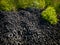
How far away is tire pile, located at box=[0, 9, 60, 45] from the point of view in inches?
204

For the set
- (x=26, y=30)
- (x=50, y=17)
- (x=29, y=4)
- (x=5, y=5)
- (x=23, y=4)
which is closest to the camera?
(x=26, y=30)

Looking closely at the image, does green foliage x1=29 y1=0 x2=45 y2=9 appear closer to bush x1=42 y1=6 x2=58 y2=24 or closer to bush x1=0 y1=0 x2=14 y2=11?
bush x1=42 y1=6 x2=58 y2=24

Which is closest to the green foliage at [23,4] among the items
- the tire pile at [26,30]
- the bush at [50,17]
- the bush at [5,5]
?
the bush at [5,5]

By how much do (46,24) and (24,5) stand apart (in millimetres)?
1697

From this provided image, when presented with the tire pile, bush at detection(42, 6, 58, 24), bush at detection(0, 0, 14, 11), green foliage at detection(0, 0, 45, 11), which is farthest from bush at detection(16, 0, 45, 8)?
bush at detection(42, 6, 58, 24)

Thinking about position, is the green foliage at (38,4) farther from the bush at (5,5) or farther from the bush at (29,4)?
the bush at (5,5)

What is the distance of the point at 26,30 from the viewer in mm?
5688

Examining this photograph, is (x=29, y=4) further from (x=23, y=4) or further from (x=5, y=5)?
(x=5, y=5)

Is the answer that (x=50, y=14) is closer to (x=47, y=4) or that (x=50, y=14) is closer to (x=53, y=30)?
(x=53, y=30)

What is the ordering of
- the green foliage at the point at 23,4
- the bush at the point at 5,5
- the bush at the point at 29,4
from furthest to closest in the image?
the bush at the point at 29,4, the green foliage at the point at 23,4, the bush at the point at 5,5

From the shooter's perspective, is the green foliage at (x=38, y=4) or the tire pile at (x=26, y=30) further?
the green foliage at (x=38, y=4)

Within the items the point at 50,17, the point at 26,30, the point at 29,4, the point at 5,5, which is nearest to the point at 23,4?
the point at 29,4

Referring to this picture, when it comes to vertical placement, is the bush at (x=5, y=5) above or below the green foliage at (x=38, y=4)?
above

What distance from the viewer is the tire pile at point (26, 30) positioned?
519 cm
